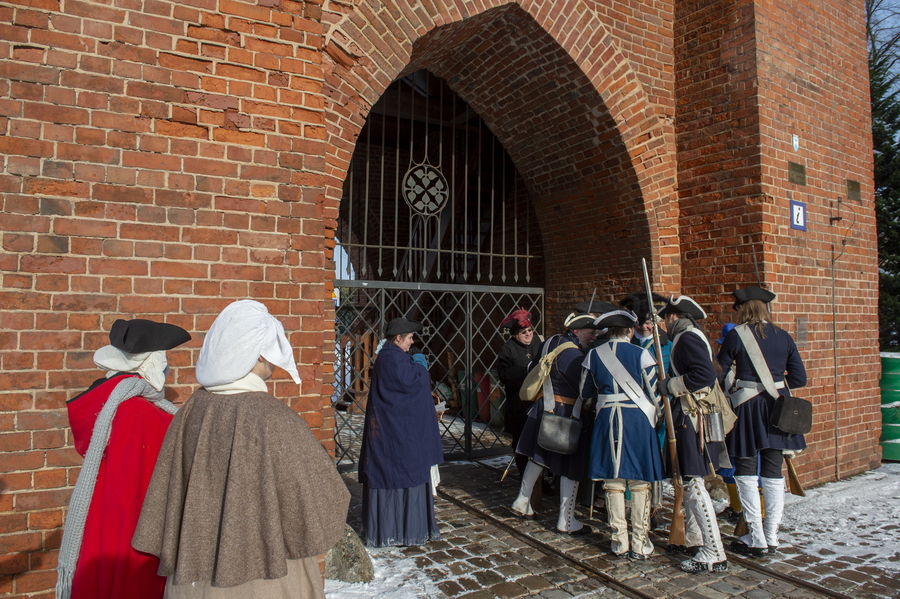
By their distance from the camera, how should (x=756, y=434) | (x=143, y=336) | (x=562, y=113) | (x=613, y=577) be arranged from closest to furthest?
(x=143, y=336) < (x=613, y=577) < (x=756, y=434) < (x=562, y=113)

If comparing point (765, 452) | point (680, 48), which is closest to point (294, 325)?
point (765, 452)

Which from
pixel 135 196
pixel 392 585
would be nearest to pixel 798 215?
pixel 392 585

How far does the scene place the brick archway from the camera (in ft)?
15.2

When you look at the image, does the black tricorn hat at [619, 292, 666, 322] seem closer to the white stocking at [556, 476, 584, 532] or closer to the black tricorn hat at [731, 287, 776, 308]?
the black tricorn hat at [731, 287, 776, 308]

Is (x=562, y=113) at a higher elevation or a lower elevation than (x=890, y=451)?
higher

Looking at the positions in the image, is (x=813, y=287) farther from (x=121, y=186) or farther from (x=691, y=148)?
(x=121, y=186)

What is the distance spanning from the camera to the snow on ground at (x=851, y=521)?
416 centimetres

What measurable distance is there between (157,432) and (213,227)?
1.10 m

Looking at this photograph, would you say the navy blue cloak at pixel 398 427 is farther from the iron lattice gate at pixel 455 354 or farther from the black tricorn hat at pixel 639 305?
the black tricorn hat at pixel 639 305

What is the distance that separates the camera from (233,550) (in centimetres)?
175

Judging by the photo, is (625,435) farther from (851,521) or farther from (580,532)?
(851,521)

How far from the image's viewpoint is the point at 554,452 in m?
4.54

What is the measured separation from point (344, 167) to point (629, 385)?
263 centimetres

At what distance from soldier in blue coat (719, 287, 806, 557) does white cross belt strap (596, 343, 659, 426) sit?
75cm
